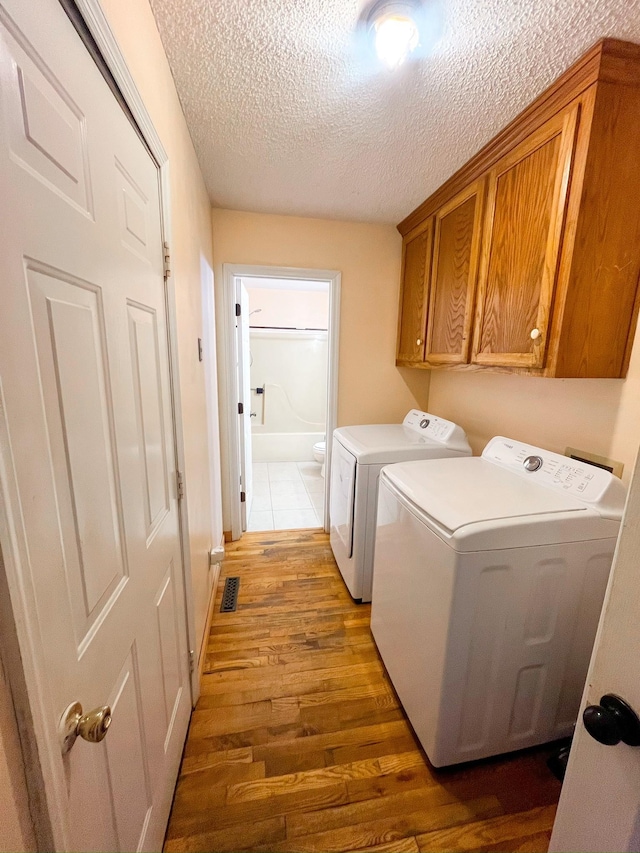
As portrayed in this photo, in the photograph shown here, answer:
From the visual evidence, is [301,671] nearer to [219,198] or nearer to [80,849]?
[80,849]

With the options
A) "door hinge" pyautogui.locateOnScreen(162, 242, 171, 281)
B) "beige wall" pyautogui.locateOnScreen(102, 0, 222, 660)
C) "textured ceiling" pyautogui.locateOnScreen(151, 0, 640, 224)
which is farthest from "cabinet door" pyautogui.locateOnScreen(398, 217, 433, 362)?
"door hinge" pyautogui.locateOnScreen(162, 242, 171, 281)

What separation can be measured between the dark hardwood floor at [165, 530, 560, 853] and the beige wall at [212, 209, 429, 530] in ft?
4.10

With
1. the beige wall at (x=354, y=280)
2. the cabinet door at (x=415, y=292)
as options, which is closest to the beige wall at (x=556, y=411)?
the cabinet door at (x=415, y=292)

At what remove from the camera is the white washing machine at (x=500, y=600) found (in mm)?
1060

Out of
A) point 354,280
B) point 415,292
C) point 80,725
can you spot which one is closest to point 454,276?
point 415,292

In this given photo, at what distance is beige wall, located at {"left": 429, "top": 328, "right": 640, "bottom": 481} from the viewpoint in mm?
1247

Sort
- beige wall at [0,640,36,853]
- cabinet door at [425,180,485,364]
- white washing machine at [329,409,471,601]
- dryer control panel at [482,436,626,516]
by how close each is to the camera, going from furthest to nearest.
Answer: white washing machine at [329,409,471,601], cabinet door at [425,180,485,364], dryer control panel at [482,436,626,516], beige wall at [0,640,36,853]

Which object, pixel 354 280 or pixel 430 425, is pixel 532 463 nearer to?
pixel 430 425

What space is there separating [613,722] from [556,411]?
1.35 metres

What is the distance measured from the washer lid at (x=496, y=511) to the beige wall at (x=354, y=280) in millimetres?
1270

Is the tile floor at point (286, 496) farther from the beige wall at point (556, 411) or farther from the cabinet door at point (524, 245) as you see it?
the cabinet door at point (524, 245)

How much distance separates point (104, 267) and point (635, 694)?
114 centimetres

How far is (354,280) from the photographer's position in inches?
96.6

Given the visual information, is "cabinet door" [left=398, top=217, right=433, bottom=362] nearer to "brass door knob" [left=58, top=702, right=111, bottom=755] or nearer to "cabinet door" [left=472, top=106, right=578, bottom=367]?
"cabinet door" [left=472, top=106, right=578, bottom=367]
